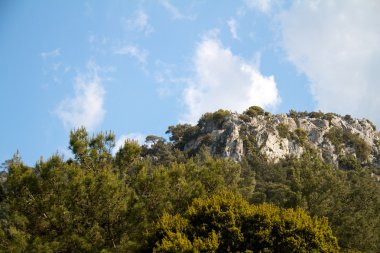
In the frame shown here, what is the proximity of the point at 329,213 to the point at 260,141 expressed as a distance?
2066 inches

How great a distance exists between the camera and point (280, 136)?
93.0 meters

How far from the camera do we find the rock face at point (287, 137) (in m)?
87.6

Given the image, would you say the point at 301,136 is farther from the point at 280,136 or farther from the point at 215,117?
the point at 215,117

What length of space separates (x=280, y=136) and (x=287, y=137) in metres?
1.90

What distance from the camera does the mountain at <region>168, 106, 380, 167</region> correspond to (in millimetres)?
87750

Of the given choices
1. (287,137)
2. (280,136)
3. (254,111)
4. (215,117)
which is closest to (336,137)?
(287,137)

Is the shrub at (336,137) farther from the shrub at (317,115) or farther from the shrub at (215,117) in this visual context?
the shrub at (215,117)

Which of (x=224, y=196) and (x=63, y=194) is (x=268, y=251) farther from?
(x=63, y=194)

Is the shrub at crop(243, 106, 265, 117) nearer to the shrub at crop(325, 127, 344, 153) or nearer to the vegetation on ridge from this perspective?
the shrub at crop(325, 127, 344, 153)

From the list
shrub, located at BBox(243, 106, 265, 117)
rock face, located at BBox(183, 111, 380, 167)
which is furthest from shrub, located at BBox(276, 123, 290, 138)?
shrub, located at BBox(243, 106, 265, 117)

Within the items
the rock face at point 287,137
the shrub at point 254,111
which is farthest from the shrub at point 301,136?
the shrub at point 254,111

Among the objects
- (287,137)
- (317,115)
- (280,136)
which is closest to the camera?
(280,136)

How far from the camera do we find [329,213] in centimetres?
3703

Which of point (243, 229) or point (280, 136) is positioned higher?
point (280, 136)
